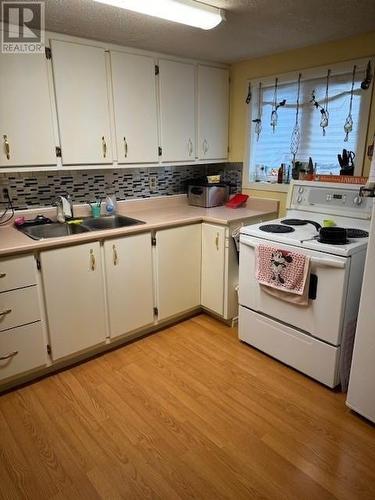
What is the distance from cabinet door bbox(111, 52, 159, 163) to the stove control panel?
118 centimetres

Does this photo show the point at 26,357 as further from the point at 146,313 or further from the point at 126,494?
the point at 126,494

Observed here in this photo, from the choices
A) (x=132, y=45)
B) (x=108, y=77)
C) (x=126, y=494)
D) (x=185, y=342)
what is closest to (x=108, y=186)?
(x=108, y=77)

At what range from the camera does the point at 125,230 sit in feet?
7.52

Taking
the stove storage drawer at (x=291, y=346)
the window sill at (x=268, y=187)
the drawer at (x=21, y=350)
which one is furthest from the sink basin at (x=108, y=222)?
the window sill at (x=268, y=187)

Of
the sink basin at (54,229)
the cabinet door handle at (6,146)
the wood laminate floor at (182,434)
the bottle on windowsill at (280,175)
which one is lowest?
the wood laminate floor at (182,434)

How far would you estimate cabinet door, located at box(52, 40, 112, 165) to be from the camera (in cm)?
216

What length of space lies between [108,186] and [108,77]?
817 millimetres

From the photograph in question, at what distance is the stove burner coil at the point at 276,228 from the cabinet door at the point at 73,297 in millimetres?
1112

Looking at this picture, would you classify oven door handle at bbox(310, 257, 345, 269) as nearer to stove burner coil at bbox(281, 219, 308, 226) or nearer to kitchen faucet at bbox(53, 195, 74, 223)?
stove burner coil at bbox(281, 219, 308, 226)

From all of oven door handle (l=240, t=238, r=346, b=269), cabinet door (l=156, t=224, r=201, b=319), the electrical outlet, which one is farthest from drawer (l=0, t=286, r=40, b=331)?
oven door handle (l=240, t=238, r=346, b=269)

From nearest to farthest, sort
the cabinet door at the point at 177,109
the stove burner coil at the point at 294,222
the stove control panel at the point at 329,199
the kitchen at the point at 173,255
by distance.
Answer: the kitchen at the point at 173,255
the stove control panel at the point at 329,199
the stove burner coil at the point at 294,222
the cabinet door at the point at 177,109

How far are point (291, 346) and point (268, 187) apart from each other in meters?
1.43

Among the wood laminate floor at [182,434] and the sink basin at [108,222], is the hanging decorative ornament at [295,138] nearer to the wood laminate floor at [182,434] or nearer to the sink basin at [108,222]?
the sink basin at [108,222]

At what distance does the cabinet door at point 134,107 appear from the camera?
2416 millimetres
